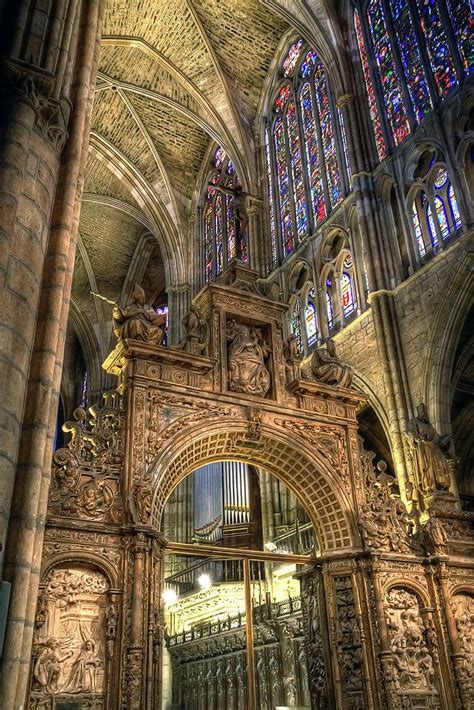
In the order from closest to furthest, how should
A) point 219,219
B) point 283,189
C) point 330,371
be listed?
point 330,371
point 283,189
point 219,219

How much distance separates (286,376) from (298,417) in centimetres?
81

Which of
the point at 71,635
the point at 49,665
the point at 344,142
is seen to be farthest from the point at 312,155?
the point at 49,665

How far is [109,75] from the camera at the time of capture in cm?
2323

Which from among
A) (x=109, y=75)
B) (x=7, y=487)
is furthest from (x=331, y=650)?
(x=109, y=75)

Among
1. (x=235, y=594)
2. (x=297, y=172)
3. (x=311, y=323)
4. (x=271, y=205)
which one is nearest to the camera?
(x=235, y=594)

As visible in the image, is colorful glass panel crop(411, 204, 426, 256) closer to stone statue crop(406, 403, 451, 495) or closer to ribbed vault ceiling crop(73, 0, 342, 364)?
stone statue crop(406, 403, 451, 495)

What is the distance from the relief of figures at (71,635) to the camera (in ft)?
26.9

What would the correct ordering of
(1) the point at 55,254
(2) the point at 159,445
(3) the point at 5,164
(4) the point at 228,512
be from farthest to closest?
1. (4) the point at 228,512
2. (2) the point at 159,445
3. (1) the point at 55,254
4. (3) the point at 5,164

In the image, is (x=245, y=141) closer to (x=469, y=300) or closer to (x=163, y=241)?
(x=163, y=241)

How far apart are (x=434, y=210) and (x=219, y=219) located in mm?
11225

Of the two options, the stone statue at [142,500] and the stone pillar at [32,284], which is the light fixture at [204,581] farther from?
the stone pillar at [32,284]

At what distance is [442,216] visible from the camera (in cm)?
1582

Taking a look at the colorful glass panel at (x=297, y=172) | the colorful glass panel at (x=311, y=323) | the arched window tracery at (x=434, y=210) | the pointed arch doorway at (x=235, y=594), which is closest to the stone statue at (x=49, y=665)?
the pointed arch doorway at (x=235, y=594)

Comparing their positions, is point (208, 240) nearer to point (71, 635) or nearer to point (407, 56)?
point (407, 56)
